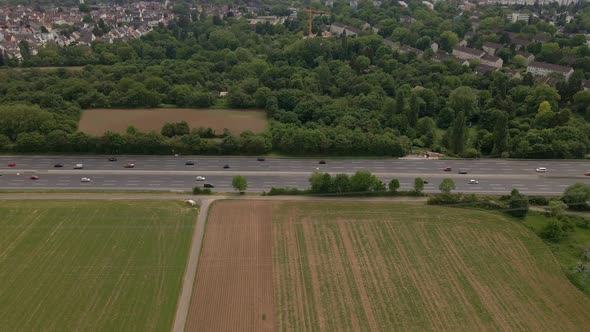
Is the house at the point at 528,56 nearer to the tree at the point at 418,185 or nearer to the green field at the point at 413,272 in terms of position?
the tree at the point at 418,185

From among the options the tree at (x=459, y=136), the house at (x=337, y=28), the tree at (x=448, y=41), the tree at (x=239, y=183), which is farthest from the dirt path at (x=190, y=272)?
the house at (x=337, y=28)

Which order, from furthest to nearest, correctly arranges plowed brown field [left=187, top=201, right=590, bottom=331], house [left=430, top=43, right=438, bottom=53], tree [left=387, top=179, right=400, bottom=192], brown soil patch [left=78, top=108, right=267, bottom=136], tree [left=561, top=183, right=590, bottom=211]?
house [left=430, top=43, right=438, bottom=53], brown soil patch [left=78, top=108, right=267, bottom=136], tree [left=387, top=179, right=400, bottom=192], tree [left=561, top=183, right=590, bottom=211], plowed brown field [left=187, top=201, right=590, bottom=331]

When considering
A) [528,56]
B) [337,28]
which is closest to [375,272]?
[528,56]

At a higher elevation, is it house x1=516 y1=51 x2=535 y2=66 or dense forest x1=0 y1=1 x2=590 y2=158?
house x1=516 y1=51 x2=535 y2=66

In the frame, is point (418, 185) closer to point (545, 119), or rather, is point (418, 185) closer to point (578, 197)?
point (578, 197)

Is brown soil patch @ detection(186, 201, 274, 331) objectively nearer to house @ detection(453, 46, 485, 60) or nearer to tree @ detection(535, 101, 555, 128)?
tree @ detection(535, 101, 555, 128)

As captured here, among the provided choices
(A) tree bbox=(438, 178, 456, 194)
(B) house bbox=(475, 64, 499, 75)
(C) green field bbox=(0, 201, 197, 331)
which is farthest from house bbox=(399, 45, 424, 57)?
(C) green field bbox=(0, 201, 197, 331)
